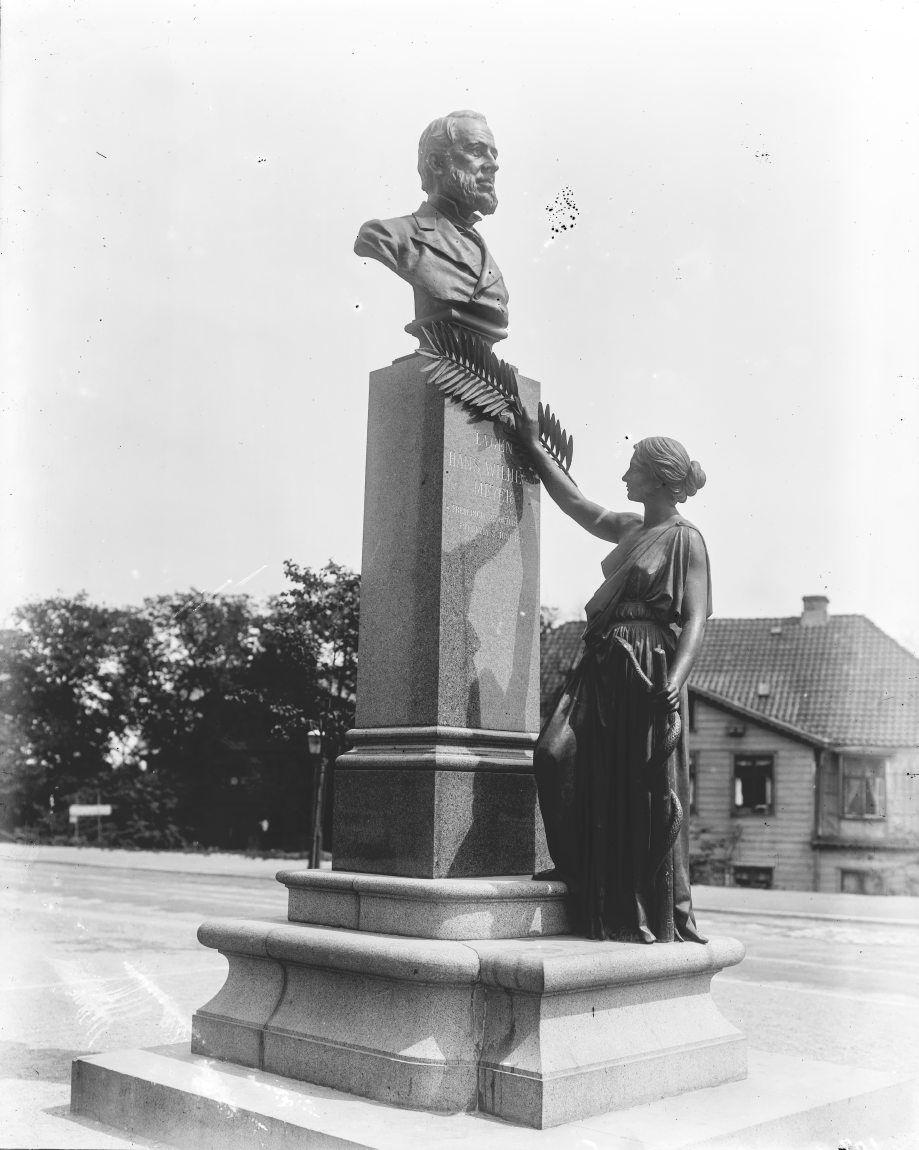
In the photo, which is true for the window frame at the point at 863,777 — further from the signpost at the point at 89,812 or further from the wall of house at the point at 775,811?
the signpost at the point at 89,812

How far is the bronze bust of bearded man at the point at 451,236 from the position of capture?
255 inches

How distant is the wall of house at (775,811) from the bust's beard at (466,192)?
2869 cm

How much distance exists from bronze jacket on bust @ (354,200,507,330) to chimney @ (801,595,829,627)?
3296 centimetres

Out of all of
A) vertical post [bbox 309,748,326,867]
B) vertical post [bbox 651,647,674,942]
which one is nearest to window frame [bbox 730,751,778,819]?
vertical post [bbox 309,748,326,867]

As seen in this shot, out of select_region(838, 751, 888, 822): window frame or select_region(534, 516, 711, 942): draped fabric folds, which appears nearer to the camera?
select_region(534, 516, 711, 942): draped fabric folds

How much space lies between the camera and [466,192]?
6.66m

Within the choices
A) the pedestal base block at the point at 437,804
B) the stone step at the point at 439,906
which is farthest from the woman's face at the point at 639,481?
the stone step at the point at 439,906

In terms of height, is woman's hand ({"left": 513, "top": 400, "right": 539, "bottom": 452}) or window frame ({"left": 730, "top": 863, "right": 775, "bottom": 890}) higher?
woman's hand ({"left": 513, "top": 400, "right": 539, "bottom": 452})

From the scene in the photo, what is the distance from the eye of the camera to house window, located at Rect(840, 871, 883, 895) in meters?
32.8

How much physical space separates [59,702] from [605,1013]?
43.1 metres

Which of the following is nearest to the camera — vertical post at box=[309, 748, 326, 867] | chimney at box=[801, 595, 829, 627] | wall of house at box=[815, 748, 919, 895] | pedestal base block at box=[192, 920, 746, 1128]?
pedestal base block at box=[192, 920, 746, 1128]

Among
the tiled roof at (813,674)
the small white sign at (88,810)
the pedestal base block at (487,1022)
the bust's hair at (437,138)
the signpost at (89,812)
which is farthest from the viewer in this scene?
the signpost at (89,812)

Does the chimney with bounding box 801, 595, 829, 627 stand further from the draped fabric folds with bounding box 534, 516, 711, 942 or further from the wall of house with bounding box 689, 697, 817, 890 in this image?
the draped fabric folds with bounding box 534, 516, 711, 942

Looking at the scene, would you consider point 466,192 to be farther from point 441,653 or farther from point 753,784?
point 753,784
